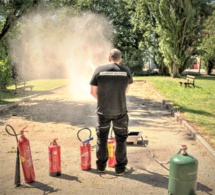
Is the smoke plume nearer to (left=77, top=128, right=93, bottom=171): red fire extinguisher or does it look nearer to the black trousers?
(left=77, top=128, right=93, bottom=171): red fire extinguisher

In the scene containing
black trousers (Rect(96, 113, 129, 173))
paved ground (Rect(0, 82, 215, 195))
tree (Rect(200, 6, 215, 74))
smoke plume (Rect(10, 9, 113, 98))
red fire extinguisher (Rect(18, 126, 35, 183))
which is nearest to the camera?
paved ground (Rect(0, 82, 215, 195))

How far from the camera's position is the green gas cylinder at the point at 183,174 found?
160 inches

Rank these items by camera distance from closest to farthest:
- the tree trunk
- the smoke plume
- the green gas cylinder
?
the green gas cylinder → the tree trunk → the smoke plume

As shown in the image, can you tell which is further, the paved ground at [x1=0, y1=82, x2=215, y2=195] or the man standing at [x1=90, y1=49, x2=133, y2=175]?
the man standing at [x1=90, y1=49, x2=133, y2=175]

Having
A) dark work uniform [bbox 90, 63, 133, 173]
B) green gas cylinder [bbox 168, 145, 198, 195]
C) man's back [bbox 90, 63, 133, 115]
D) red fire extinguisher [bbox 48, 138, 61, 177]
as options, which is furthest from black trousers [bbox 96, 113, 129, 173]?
green gas cylinder [bbox 168, 145, 198, 195]

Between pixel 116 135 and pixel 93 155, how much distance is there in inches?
56.6

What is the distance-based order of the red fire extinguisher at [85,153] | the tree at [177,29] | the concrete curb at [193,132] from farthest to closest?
1. the tree at [177,29]
2. the concrete curb at [193,132]
3. the red fire extinguisher at [85,153]

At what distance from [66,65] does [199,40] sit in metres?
19.2

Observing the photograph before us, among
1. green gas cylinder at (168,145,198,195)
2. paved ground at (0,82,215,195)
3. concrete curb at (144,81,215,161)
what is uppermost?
green gas cylinder at (168,145,198,195)

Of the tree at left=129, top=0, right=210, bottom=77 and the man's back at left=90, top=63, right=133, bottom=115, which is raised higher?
the tree at left=129, top=0, right=210, bottom=77

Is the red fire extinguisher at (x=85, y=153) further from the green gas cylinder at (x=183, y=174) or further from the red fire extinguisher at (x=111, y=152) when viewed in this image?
the green gas cylinder at (x=183, y=174)

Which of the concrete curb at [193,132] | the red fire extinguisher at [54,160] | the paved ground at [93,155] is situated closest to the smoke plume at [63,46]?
the paved ground at [93,155]

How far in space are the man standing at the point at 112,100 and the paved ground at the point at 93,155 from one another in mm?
510

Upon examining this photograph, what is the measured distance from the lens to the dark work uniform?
4859mm
